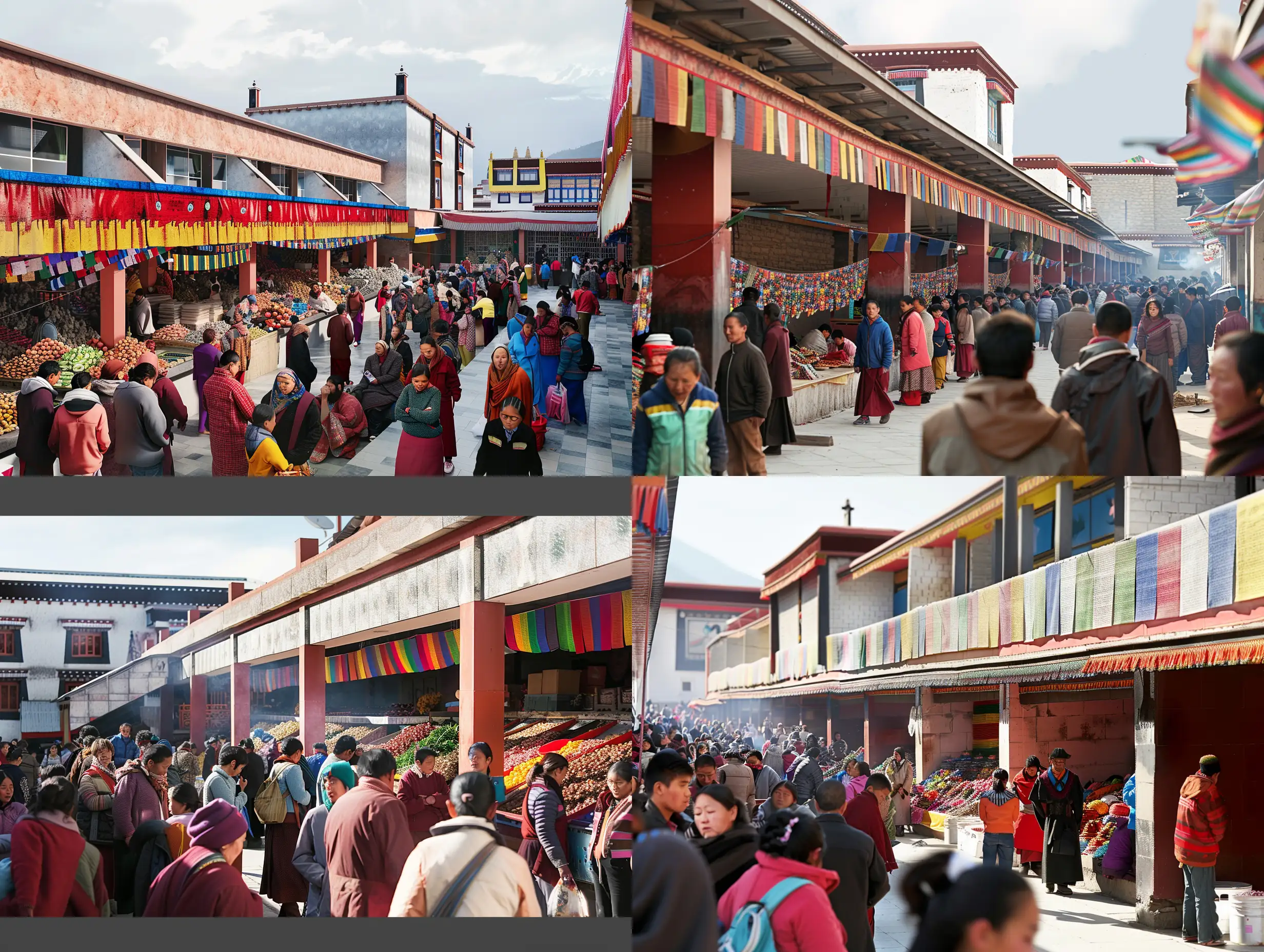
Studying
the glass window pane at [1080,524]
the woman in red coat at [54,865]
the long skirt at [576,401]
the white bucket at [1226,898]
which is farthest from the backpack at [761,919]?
the woman in red coat at [54,865]

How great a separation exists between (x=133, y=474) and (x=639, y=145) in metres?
3.85

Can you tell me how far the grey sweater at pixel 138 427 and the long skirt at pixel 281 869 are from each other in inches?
97.3

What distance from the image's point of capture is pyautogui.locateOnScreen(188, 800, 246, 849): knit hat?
548cm

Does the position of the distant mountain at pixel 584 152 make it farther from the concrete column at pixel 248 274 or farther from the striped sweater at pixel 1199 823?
the striped sweater at pixel 1199 823

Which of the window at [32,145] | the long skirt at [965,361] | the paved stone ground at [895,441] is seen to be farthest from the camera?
the window at [32,145]

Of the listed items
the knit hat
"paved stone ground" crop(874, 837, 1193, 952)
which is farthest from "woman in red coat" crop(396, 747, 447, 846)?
"paved stone ground" crop(874, 837, 1193, 952)

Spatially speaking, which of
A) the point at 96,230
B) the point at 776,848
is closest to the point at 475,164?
the point at 96,230

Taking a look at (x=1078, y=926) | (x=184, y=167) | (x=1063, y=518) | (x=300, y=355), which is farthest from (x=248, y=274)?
(x=1078, y=926)

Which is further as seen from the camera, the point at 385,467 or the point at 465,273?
the point at 465,273

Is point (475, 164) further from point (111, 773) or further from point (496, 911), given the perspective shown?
point (496, 911)

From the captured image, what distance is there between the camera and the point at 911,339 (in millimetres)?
5766

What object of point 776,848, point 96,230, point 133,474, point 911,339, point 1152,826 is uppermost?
point 96,230

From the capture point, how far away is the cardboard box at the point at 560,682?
25.7 feet

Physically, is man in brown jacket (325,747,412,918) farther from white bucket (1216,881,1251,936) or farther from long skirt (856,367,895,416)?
white bucket (1216,881,1251,936)
